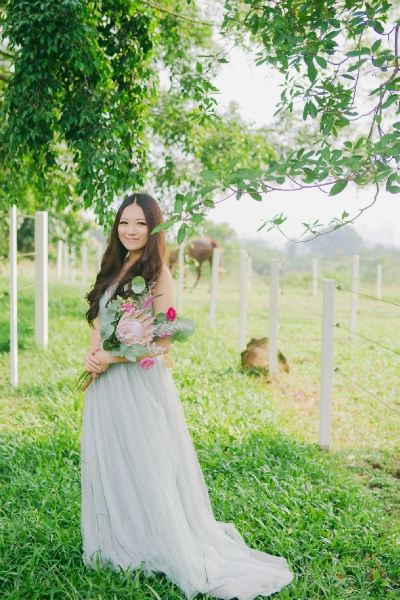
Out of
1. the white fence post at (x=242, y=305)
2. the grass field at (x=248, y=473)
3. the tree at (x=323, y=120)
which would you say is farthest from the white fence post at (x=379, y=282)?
the tree at (x=323, y=120)

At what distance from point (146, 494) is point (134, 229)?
1.16 metres

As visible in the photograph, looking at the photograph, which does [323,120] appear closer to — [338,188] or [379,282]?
[338,188]

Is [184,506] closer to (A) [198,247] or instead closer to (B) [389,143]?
(B) [389,143]

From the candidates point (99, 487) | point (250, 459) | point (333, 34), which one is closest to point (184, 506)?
point (99, 487)

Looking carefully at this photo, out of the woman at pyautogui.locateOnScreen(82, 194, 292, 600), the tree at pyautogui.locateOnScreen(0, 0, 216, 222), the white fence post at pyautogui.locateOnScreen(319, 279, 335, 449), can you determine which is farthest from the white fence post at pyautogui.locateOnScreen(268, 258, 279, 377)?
the woman at pyautogui.locateOnScreen(82, 194, 292, 600)

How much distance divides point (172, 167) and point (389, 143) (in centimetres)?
577

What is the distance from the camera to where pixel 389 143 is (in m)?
1.91

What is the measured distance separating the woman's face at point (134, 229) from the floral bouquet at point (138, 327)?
0.19 m

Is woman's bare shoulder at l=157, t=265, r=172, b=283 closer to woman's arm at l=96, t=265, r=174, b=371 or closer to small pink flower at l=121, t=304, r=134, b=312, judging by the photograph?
woman's arm at l=96, t=265, r=174, b=371

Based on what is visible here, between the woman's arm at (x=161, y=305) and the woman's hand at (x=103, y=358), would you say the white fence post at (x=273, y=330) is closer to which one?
the woman's arm at (x=161, y=305)

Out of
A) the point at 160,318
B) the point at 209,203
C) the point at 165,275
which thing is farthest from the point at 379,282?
the point at 209,203

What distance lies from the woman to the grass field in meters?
0.12

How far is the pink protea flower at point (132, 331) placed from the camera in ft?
8.55

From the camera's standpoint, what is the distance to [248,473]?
3.84 metres
